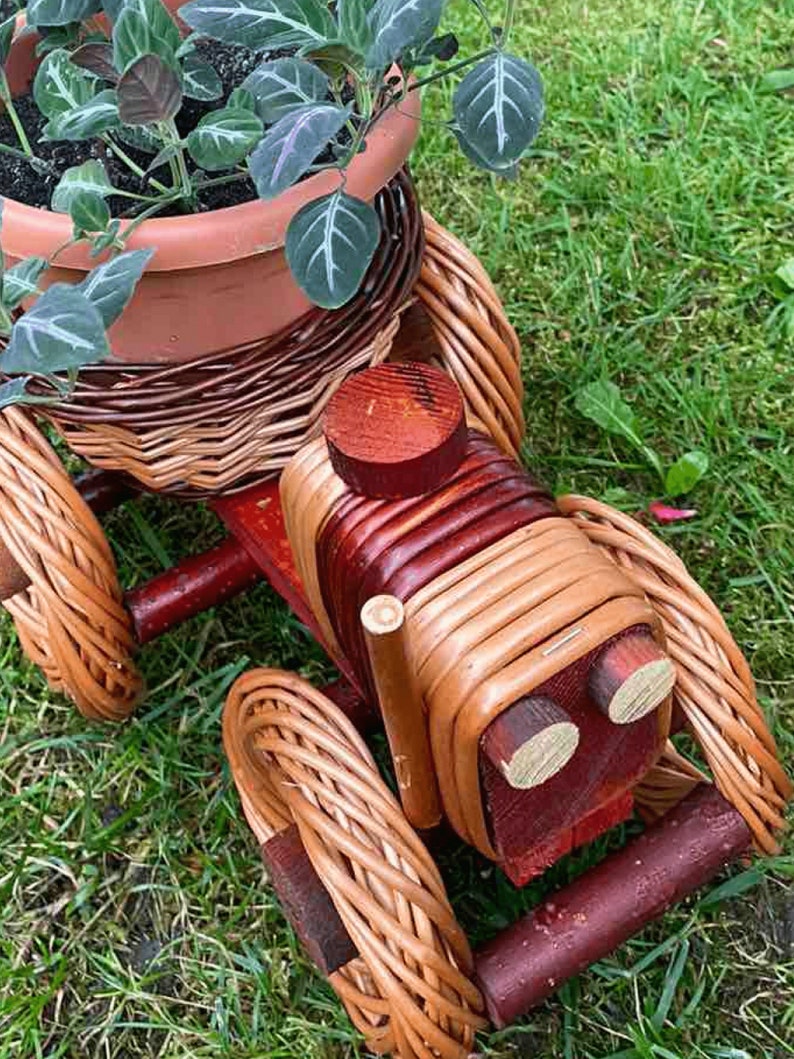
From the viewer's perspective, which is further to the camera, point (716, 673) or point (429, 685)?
point (716, 673)

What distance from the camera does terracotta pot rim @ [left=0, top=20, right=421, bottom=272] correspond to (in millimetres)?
944

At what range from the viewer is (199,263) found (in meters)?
0.96

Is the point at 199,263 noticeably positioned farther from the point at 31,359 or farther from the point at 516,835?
the point at 516,835

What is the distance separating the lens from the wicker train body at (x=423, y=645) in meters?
0.82

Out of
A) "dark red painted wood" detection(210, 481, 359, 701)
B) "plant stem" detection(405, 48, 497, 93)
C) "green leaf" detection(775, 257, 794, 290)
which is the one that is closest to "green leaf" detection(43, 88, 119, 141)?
"plant stem" detection(405, 48, 497, 93)

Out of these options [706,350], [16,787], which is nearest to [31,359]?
[16,787]

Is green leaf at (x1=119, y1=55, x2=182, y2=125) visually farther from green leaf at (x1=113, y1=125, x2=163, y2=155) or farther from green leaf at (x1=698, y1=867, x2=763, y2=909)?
green leaf at (x1=698, y1=867, x2=763, y2=909)

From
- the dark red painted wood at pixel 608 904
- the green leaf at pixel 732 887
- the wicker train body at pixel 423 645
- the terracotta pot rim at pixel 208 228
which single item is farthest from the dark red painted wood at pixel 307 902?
Answer: the terracotta pot rim at pixel 208 228

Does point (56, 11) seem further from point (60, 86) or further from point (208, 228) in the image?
point (208, 228)

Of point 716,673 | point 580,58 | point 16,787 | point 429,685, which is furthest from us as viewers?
point 580,58

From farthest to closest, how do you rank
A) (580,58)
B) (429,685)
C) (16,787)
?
(580,58), (16,787), (429,685)

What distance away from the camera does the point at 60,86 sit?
39.2 inches

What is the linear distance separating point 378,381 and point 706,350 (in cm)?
76

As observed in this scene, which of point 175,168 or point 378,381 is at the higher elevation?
point 175,168
